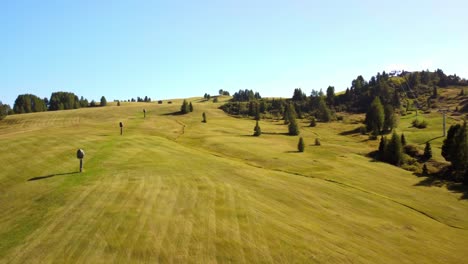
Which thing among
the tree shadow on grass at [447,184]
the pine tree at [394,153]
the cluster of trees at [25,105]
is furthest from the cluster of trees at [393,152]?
the cluster of trees at [25,105]

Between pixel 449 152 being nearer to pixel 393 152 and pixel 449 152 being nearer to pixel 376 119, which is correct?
pixel 393 152

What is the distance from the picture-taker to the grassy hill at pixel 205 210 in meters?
24.6

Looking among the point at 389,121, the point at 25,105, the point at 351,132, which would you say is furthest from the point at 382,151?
the point at 25,105

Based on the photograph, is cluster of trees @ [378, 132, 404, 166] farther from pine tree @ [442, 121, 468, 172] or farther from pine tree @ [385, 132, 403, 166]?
pine tree @ [442, 121, 468, 172]

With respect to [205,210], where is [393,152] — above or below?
below

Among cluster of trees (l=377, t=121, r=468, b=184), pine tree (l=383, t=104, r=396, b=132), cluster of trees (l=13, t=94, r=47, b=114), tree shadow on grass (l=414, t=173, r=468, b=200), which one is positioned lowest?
tree shadow on grass (l=414, t=173, r=468, b=200)

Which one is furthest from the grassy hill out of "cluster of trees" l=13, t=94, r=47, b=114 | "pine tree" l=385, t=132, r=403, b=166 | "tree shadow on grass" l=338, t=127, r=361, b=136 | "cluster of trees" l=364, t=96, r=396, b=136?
"cluster of trees" l=13, t=94, r=47, b=114

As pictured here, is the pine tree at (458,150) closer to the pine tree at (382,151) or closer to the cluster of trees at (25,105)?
the pine tree at (382,151)

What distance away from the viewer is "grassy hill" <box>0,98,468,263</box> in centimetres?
2459

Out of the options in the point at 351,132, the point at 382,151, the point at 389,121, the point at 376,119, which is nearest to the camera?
the point at 382,151

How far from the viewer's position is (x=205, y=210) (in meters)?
31.8

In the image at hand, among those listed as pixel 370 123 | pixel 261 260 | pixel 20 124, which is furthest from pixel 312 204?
pixel 20 124

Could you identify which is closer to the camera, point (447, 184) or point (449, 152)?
point (447, 184)

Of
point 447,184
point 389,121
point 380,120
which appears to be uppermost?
point 380,120
